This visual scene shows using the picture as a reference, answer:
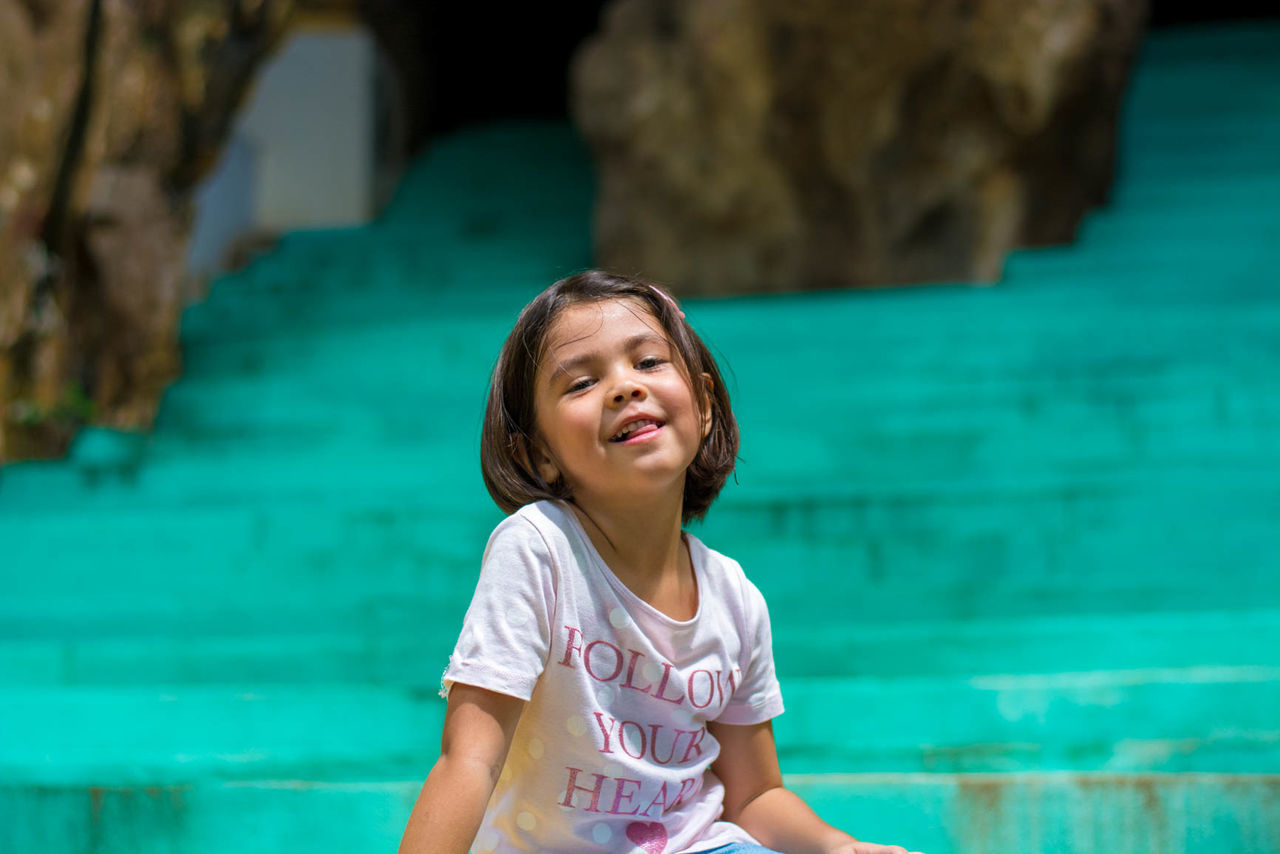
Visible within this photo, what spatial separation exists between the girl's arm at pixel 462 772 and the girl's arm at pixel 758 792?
10.3 inches

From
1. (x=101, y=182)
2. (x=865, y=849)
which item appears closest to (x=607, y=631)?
(x=865, y=849)

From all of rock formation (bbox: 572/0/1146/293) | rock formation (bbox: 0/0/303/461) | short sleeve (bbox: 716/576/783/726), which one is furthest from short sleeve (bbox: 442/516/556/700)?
rock formation (bbox: 572/0/1146/293)

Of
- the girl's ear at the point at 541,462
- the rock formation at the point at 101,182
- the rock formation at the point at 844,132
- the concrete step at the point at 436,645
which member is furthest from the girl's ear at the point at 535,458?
the rock formation at the point at 844,132

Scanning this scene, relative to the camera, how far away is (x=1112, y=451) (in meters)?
2.82

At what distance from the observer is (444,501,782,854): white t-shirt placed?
101cm

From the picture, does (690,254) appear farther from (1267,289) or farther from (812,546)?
(812,546)

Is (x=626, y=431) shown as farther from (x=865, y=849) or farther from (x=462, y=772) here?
(x=865, y=849)

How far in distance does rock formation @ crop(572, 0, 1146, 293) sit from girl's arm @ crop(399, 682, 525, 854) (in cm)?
418

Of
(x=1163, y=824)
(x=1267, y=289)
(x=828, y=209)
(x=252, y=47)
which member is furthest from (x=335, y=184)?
(x=1163, y=824)

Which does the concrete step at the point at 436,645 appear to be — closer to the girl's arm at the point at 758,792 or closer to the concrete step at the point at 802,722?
the concrete step at the point at 802,722

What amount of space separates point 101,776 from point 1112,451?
2.23 meters

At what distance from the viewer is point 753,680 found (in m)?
1.15

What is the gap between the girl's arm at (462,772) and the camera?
0.93m

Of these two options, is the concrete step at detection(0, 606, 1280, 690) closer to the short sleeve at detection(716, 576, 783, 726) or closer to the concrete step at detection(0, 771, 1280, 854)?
the concrete step at detection(0, 771, 1280, 854)
